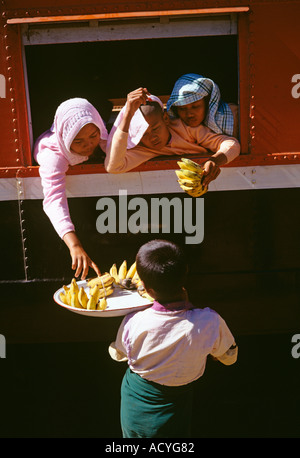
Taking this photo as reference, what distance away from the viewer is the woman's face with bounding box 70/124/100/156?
8.28ft

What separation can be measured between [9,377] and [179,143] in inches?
85.1

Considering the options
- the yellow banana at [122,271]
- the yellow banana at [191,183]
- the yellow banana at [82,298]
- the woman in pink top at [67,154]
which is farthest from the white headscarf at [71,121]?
the yellow banana at [82,298]

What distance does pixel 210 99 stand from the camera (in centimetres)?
267

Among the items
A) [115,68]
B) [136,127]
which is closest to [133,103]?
[136,127]

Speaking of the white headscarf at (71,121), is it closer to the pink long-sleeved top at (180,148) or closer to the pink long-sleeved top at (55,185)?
the pink long-sleeved top at (55,185)

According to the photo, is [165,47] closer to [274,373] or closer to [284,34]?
[284,34]

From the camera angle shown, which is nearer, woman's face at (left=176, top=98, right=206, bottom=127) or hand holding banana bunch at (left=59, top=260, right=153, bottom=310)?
hand holding banana bunch at (left=59, top=260, right=153, bottom=310)

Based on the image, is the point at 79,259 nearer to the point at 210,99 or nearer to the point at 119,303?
the point at 119,303

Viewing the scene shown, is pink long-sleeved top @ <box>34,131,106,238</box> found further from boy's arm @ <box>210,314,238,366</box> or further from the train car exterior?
boy's arm @ <box>210,314,238,366</box>

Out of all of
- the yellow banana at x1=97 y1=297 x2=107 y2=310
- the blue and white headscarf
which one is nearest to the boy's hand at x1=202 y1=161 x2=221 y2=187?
the blue and white headscarf

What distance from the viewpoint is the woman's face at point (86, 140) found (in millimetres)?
2523

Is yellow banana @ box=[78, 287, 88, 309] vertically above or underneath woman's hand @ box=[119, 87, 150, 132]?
underneath

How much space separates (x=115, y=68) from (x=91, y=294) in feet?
10.5

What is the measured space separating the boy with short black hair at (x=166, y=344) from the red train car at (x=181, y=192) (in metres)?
0.82
